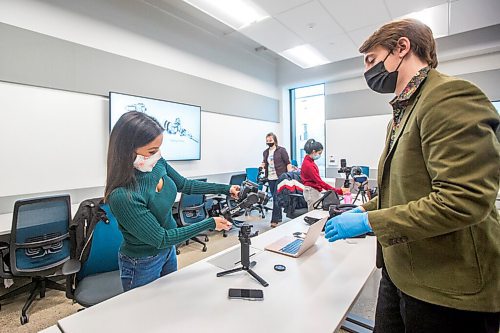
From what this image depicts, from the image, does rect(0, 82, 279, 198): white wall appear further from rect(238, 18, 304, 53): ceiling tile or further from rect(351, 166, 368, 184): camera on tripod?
rect(351, 166, 368, 184): camera on tripod

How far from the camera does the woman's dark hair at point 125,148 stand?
128cm

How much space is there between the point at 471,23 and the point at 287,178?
3.30 meters

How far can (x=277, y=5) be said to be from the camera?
3.22m

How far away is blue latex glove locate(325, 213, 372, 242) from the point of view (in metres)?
1.02

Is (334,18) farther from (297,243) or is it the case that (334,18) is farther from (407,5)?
(297,243)

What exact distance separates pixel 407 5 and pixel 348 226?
3408 millimetres

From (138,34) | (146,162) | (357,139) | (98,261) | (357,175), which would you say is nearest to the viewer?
(146,162)

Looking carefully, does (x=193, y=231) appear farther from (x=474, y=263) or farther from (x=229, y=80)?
(x=229, y=80)

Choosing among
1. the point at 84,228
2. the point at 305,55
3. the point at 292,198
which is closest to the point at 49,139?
the point at 84,228

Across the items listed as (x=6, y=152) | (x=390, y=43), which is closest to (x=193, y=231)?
(x=390, y=43)

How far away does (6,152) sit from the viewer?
2699 mm

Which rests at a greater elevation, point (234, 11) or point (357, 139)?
point (234, 11)

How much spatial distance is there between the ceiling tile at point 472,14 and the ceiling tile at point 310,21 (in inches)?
55.2

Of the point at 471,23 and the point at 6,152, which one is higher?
the point at 471,23
